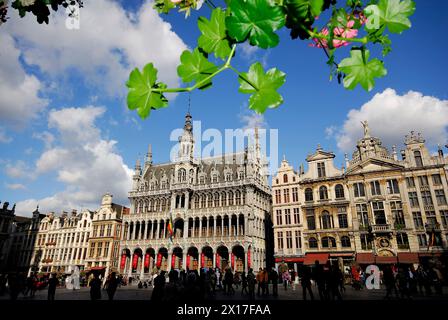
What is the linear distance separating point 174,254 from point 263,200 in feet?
48.4

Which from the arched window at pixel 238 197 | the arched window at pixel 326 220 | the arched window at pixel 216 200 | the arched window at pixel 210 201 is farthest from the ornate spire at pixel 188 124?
the arched window at pixel 326 220

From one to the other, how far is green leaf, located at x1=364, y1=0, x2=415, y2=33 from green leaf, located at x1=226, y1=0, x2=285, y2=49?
0.43m

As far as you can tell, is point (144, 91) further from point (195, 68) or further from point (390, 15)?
point (390, 15)

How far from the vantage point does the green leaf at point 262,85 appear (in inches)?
55.8

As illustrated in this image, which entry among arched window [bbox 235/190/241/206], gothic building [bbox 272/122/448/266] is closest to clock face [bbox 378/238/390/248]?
gothic building [bbox 272/122/448/266]

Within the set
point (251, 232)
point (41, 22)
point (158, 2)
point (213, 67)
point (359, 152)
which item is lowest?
point (213, 67)

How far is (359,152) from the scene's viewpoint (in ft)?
111

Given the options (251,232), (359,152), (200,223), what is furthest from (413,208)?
(200,223)

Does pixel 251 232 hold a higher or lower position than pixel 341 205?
lower

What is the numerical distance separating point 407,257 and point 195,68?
111 feet

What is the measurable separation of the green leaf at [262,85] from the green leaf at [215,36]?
0.52ft

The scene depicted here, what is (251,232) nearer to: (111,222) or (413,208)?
(413,208)

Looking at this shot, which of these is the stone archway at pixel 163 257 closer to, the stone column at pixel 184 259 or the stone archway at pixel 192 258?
the stone column at pixel 184 259
